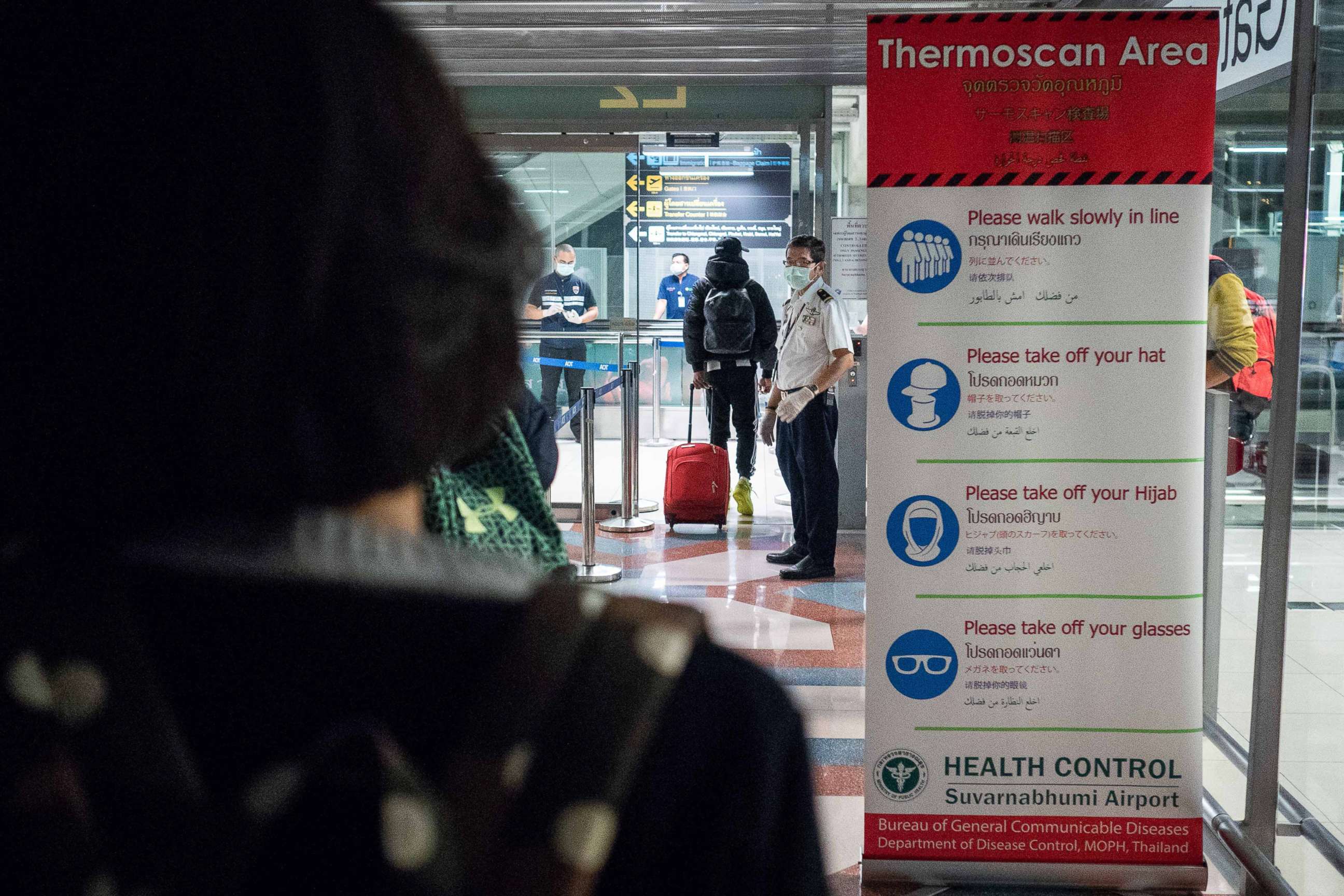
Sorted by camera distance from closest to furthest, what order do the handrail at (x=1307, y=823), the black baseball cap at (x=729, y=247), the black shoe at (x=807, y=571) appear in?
1. the handrail at (x=1307, y=823)
2. the black shoe at (x=807, y=571)
3. the black baseball cap at (x=729, y=247)

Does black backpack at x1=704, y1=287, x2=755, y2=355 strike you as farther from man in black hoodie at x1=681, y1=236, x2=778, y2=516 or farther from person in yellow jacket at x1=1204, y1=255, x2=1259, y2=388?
person in yellow jacket at x1=1204, y1=255, x2=1259, y2=388

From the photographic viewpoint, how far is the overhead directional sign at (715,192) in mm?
6797

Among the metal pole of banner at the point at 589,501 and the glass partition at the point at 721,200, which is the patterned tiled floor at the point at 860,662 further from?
the glass partition at the point at 721,200

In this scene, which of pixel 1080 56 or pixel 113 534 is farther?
pixel 1080 56

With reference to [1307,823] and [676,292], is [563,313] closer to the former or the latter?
[676,292]

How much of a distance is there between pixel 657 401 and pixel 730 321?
215cm

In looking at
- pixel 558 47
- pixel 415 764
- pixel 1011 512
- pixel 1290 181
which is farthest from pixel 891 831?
pixel 558 47

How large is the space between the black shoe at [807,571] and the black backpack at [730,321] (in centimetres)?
158

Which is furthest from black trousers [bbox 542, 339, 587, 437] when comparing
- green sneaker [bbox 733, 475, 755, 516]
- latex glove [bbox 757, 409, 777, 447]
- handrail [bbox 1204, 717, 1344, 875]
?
handrail [bbox 1204, 717, 1344, 875]

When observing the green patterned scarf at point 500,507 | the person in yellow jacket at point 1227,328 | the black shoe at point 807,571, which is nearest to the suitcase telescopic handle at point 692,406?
the black shoe at point 807,571

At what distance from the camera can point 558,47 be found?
5.79 m

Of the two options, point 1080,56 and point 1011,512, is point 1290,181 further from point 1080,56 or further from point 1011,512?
point 1011,512

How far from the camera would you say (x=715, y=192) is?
22.4 ft

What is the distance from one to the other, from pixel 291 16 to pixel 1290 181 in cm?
265
